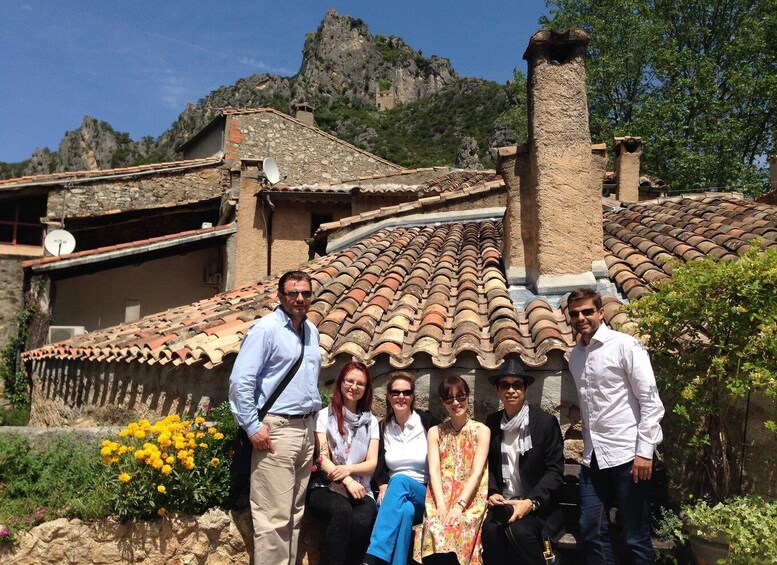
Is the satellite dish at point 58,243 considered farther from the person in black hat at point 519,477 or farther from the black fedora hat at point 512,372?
the person in black hat at point 519,477

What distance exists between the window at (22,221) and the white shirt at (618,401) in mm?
13140

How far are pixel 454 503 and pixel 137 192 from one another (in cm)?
1229

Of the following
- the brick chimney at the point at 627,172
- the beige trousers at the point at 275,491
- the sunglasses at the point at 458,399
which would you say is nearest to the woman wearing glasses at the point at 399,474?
the sunglasses at the point at 458,399

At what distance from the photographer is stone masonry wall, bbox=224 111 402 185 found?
1479 cm

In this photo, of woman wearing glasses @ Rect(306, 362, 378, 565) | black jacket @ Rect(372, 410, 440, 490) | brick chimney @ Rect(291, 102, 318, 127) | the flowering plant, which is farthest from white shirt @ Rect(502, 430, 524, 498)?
brick chimney @ Rect(291, 102, 318, 127)

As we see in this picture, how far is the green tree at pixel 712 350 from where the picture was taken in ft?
10.5

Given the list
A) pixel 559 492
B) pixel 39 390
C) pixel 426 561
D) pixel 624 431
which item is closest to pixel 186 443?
pixel 426 561

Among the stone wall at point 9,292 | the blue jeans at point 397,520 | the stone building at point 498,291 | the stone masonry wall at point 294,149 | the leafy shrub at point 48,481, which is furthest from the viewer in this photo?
the stone masonry wall at point 294,149

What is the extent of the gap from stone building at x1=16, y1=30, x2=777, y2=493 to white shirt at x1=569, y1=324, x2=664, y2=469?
1.85 feet

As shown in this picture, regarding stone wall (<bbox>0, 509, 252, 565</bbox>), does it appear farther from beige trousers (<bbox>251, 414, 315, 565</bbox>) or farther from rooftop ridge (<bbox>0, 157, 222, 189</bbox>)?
rooftop ridge (<bbox>0, 157, 222, 189</bbox>)

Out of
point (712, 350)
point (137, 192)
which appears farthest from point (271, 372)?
point (137, 192)

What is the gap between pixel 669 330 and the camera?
346cm

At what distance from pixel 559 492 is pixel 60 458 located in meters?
3.33

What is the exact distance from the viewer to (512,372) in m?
3.47
